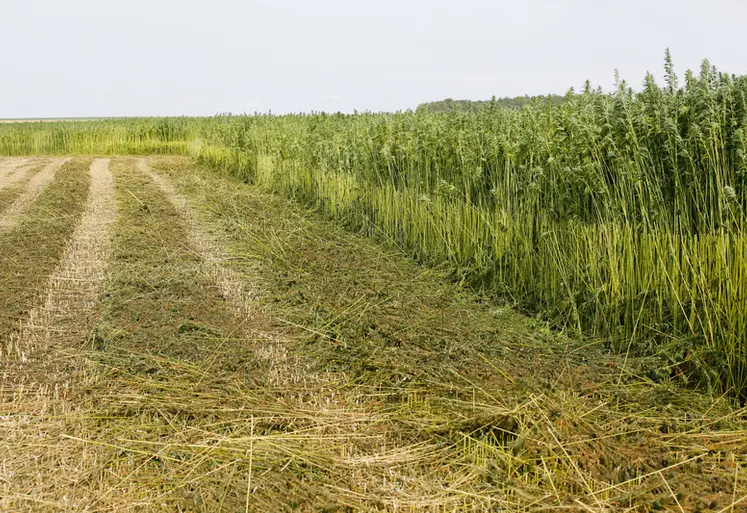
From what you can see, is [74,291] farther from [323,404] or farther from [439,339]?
[439,339]

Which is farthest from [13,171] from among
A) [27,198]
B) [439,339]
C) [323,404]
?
[323,404]

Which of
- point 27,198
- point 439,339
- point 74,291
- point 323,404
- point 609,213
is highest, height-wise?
point 609,213

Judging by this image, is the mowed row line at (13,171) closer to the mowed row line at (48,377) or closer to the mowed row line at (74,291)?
the mowed row line at (74,291)

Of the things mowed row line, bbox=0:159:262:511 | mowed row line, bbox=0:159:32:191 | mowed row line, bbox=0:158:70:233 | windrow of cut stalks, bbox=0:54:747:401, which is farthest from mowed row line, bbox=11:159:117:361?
mowed row line, bbox=0:159:32:191

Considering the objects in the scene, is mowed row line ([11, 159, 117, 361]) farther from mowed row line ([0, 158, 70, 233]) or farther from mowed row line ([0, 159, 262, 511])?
mowed row line ([0, 158, 70, 233])

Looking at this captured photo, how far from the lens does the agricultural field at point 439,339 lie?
318 centimetres

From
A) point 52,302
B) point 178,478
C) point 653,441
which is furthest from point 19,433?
point 653,441

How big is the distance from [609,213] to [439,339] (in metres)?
1.61

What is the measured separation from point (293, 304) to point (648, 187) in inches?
115

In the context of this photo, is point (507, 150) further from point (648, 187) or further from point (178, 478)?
point (178, 478)

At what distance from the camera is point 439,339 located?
4.82 meters

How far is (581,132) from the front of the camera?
5.26m

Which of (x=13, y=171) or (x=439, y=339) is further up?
(x=13, y=171)

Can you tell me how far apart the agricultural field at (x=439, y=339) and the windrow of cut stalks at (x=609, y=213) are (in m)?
0.03
